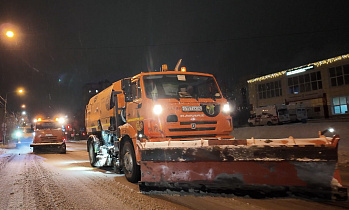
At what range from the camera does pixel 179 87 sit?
7.14 m

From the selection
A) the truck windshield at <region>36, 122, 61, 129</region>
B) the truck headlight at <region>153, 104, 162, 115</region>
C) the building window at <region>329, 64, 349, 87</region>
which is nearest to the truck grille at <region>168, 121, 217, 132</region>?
A: the truck headlight at <region>153, 104, 162, 115</region>

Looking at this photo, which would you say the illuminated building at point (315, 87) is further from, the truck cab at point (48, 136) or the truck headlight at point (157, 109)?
the truck headlight at point (157, 109)

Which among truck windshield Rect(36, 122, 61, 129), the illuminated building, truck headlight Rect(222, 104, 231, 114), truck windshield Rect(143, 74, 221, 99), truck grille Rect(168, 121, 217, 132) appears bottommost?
truck grille Rect(168, 121, 217, 132)

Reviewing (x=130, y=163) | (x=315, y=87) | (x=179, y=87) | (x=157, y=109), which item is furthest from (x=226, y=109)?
(x=315, y=87)

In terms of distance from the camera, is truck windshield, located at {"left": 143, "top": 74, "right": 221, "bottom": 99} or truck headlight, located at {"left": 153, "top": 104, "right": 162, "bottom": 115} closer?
truck headlight, located at {"left": 153, "top": 104, "right": 162, "bottom": 115}

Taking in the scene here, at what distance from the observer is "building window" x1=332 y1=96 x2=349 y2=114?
107ft

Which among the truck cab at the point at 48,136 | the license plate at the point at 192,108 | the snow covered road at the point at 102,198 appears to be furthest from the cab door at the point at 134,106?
the truck cab at the point at 48,136

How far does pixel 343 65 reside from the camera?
32312mm

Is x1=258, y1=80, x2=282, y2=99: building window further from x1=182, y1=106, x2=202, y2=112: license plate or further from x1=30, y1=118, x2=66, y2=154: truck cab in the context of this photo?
x1=182, y1=106, x2=202, y2=112: license plate

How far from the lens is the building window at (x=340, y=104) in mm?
32469

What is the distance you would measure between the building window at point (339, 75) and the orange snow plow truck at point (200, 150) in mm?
30879

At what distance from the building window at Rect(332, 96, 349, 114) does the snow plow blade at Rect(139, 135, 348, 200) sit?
32.9 metres

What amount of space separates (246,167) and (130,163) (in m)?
3.07

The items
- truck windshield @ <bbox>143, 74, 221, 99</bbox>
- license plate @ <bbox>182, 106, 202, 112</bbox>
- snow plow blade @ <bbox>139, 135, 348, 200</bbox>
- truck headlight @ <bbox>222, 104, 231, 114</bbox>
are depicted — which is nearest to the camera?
snow plow blade @ <bbox>139, 135, 348, 200</bbox>
